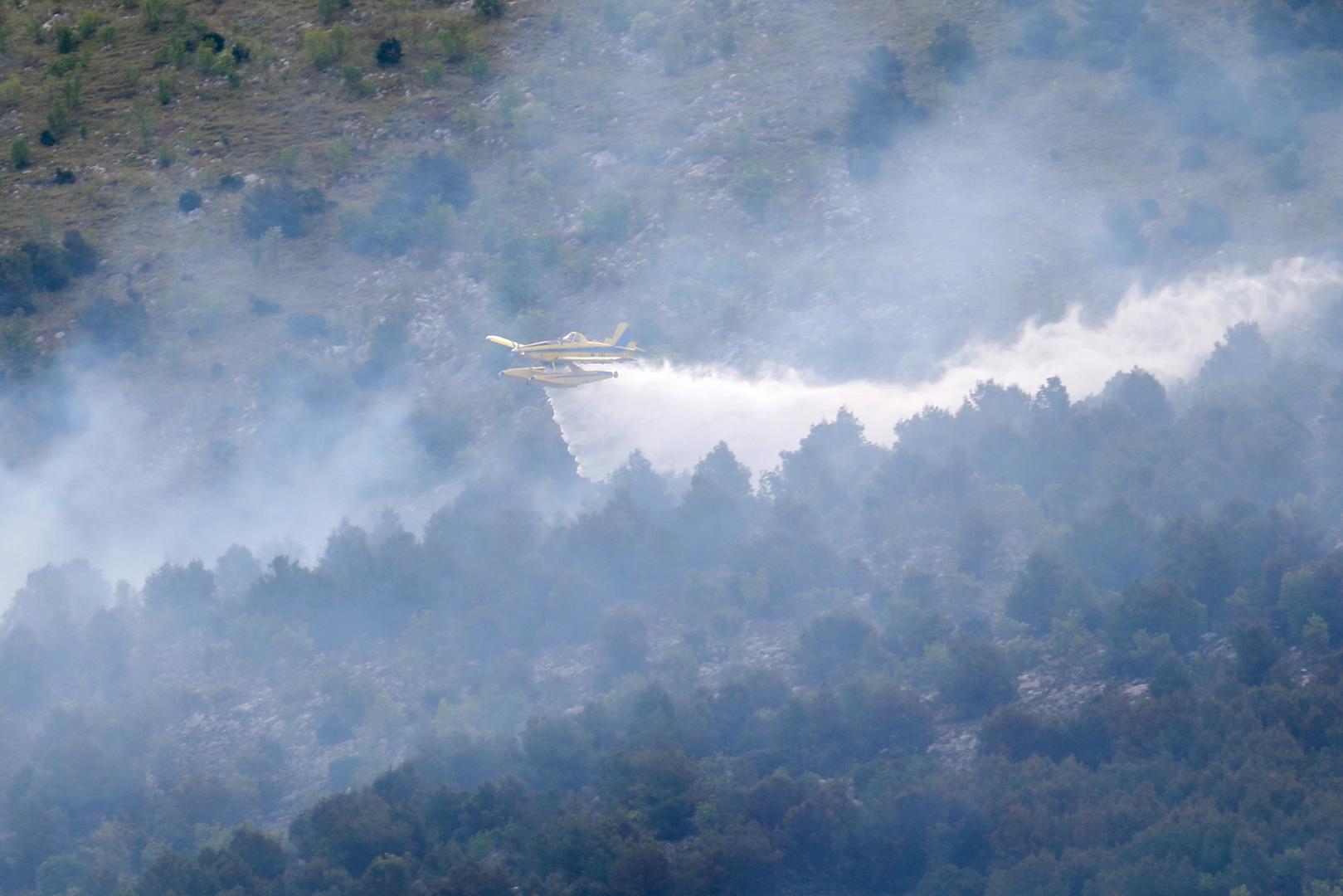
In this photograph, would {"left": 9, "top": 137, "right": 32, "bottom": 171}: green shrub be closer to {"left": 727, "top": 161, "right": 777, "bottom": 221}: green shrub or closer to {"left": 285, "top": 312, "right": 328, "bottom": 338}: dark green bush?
{"left": 285, "top": 312, "right": 328, "bottom": 338}: dark green bush

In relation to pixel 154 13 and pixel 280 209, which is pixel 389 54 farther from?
pixel 154 13

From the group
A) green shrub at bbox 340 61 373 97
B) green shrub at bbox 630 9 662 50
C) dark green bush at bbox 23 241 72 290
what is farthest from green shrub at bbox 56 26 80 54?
green shrub at bbox 630 9 662 50

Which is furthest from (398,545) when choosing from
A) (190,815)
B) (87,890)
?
(87,890)

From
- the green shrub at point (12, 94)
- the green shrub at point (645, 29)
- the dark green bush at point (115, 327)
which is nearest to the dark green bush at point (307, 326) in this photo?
the dark green bush at point (115, 327)

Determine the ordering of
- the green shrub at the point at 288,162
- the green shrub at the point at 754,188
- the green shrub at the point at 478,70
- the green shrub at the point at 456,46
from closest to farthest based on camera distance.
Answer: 1. the green shrub at the point at 754,188
2. the green shrub at the point at 288,162
3. the green shrub at the point at 478,70
4. the green shrub at the point at 456,46

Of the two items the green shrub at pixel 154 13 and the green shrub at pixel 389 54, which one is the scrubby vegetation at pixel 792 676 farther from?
the green shrub at pixel 154 13
